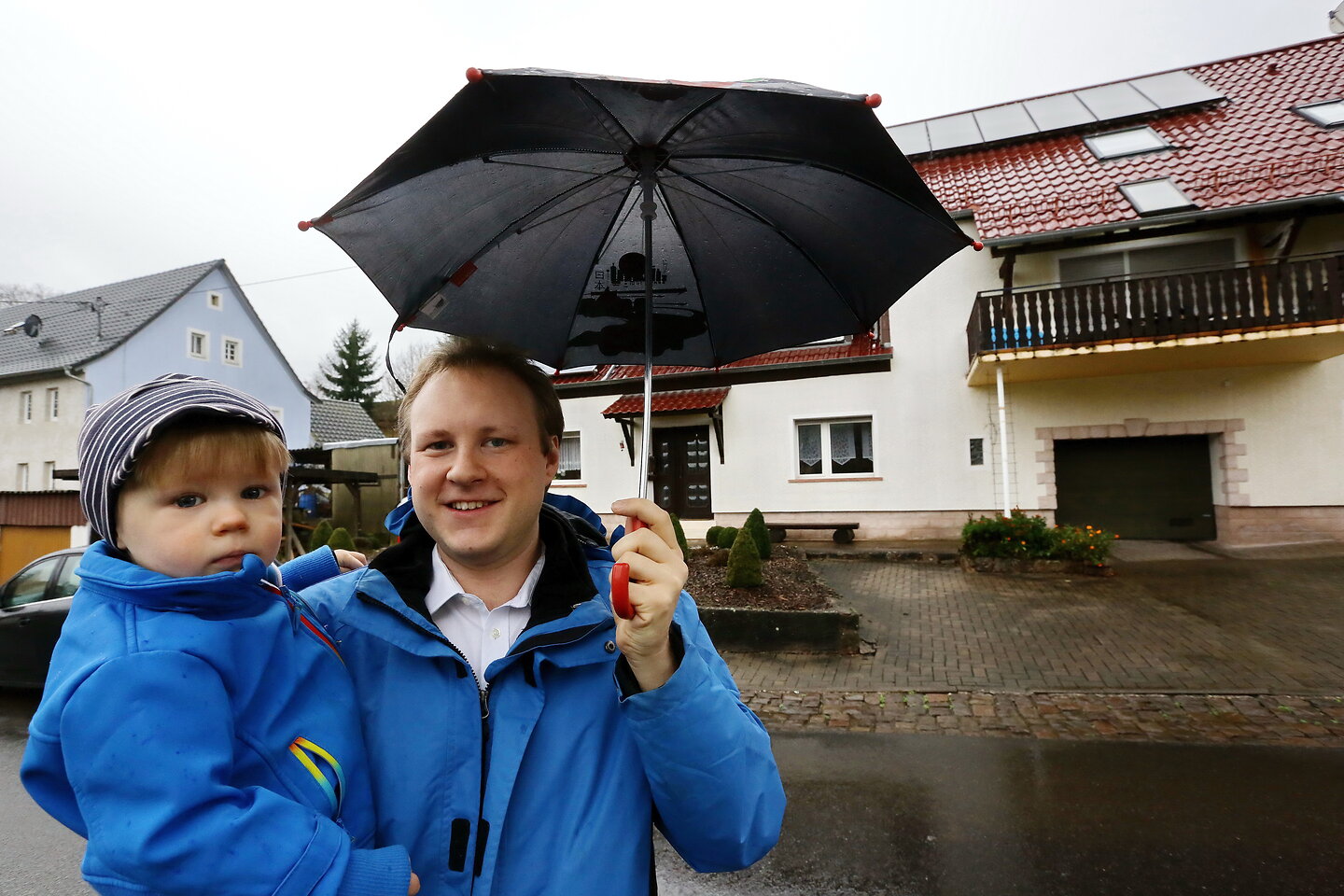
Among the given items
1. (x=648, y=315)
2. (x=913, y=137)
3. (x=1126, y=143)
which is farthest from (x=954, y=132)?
(x=648, y=315)

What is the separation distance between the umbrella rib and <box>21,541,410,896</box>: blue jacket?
1340mm

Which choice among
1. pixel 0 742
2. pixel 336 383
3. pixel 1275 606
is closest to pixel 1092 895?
pixel 1275 606

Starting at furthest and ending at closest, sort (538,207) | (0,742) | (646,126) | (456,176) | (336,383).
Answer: (336,383) → (0,742) → (538,207) → (456,176) → (646,126)

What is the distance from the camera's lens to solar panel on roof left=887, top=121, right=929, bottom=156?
55.1 ft

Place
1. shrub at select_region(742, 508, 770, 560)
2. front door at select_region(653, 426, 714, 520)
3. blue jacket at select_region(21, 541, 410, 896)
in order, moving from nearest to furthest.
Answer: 1. blue jacket at select_region(21, 541, 410, 896)
2. shrub at select_region(742, 508, 770, 560)
3. front door at select_region(653, 426, 714, 520)

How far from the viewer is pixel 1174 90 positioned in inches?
623

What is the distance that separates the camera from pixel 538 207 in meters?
1.73

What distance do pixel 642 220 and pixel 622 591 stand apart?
1.09 meters

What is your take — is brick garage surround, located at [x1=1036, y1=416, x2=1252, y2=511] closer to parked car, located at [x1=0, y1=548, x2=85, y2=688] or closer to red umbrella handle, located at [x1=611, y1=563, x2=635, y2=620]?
red umbrella handle, located at [x1=611, y1=563, x2=635, y2=620]

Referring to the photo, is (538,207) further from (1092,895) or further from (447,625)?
(1092,895)

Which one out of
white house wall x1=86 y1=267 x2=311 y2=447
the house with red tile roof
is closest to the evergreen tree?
white house wall x1=86 y1=267 x2=311 y2=447

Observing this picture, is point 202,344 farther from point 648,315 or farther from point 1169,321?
point 1169,321

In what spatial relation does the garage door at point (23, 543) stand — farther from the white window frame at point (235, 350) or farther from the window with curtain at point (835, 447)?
the window with curtain at point (835, 447)

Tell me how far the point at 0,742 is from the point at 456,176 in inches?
289
